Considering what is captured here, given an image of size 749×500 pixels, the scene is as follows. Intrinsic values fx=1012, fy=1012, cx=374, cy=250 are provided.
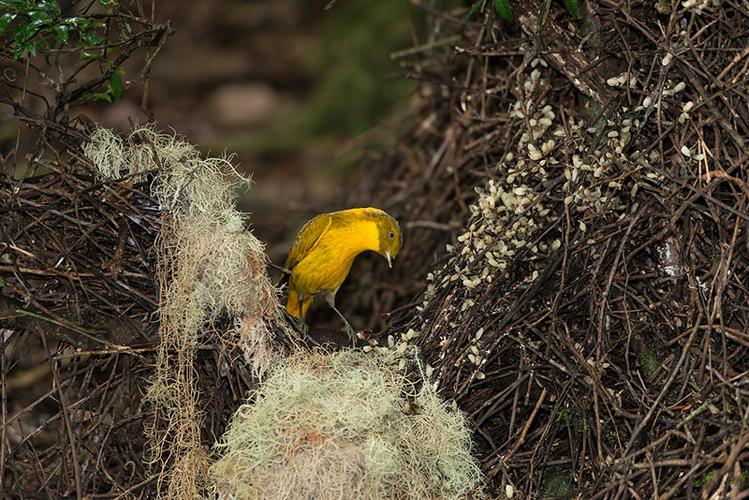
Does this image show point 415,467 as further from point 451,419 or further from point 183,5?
point 183,5

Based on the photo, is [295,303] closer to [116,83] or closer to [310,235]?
[310,235]

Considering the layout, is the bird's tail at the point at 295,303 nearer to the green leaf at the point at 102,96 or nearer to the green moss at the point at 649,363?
the green leaf at the point at 102,96

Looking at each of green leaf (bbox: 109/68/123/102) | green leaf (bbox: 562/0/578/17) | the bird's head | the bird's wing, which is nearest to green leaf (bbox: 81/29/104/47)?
green leaf (bbox: 109/68/123/102)

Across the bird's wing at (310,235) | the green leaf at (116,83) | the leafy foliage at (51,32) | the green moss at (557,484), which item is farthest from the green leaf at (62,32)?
the green moss at (557,484)

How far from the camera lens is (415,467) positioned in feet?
10.6

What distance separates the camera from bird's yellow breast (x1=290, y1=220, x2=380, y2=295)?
13.6 feet

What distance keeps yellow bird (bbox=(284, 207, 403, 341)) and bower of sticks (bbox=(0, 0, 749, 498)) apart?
0.51 m

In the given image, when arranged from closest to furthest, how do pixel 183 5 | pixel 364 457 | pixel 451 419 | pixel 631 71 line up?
pixel 364 457
pixel 451 419
pixel 631 71
pixel 183 5

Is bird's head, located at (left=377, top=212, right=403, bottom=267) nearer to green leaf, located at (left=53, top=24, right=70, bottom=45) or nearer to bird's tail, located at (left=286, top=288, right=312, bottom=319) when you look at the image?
bird's tail, located at (left=286, top=288, right=312, bottom=319)

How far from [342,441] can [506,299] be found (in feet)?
2.65

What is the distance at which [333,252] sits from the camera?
416cm

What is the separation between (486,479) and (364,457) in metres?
0.47

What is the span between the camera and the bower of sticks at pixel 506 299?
10.8 ft

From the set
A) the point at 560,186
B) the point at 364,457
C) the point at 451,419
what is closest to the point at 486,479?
the point at 451,419
